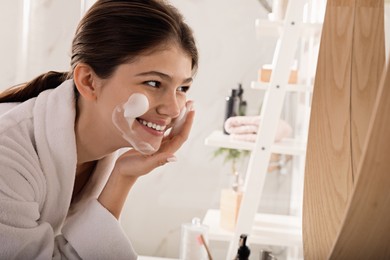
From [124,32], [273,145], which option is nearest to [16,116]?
[124,32]

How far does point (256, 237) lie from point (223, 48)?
0.96 m

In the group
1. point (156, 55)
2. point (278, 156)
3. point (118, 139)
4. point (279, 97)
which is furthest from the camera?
point (278, 156)

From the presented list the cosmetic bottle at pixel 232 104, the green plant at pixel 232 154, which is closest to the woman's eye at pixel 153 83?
the cosmetic bottle at pixel 232 104

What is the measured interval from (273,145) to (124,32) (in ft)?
3.06

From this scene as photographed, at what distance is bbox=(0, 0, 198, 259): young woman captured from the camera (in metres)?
0.88

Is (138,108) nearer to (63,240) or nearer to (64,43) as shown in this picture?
(63,240)

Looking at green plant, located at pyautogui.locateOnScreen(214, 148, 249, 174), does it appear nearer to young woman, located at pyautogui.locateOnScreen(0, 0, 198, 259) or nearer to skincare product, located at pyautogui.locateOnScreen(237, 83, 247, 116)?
skincare product, located at pyautogui.locateOnScreen(237, 83, 247, 116)

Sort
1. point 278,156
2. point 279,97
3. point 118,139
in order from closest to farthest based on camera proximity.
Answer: point 118,139, point 279,97, point 278,156

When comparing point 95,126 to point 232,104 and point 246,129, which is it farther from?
point 232,104

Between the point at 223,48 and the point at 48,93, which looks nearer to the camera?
the point at 48,93

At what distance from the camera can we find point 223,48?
2.38 m

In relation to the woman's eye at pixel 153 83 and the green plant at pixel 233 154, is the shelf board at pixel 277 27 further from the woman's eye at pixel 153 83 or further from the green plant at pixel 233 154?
the woman's eye at pixel 153 83

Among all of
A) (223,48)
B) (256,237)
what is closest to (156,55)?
(256,237)

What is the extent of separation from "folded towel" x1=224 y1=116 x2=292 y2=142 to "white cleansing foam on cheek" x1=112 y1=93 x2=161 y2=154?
82cm
